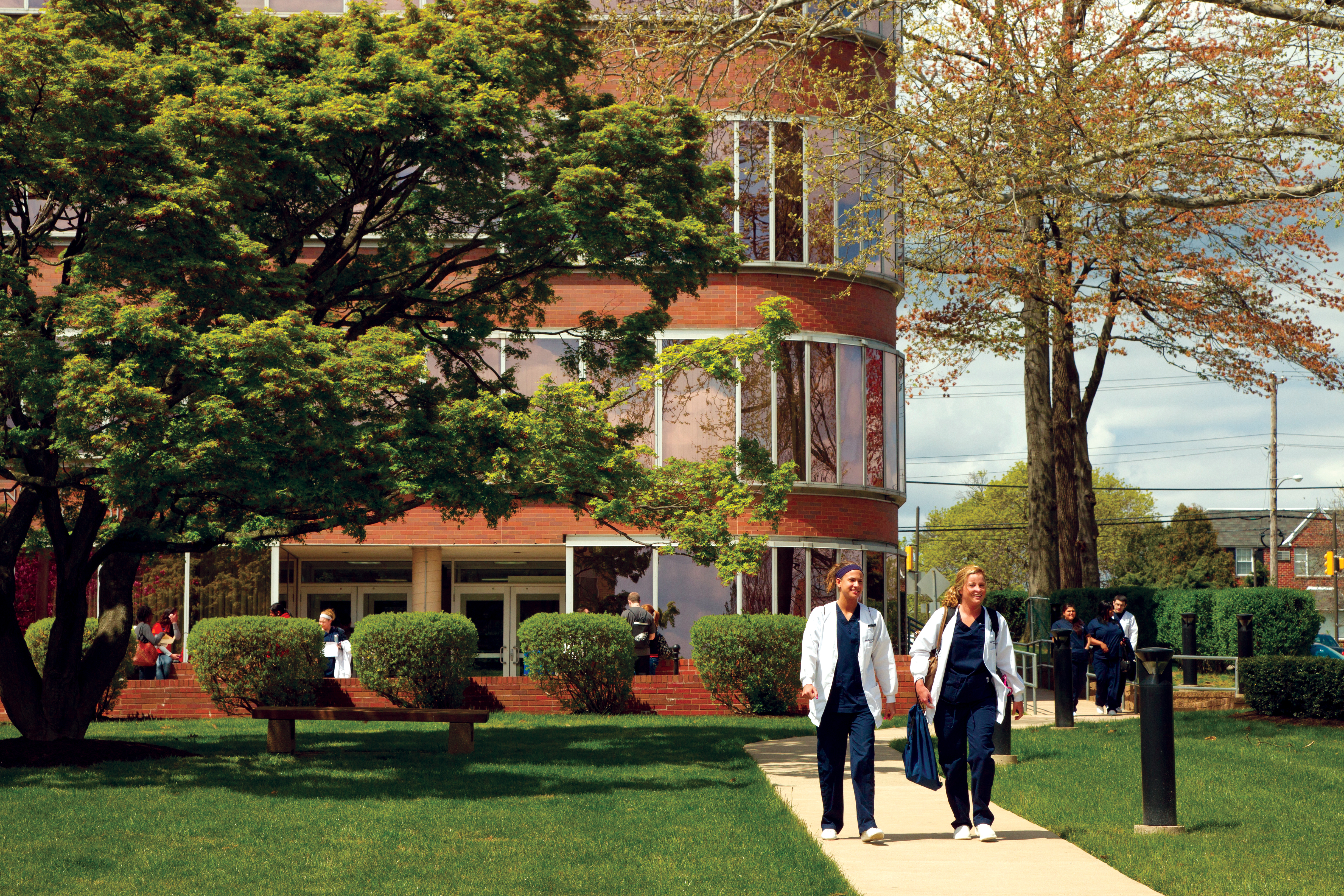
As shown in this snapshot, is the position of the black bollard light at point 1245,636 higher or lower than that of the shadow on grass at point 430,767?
higher

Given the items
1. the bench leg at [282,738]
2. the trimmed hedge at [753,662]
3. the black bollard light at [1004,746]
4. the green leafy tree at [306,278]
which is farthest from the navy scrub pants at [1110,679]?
the bench leg at [282,738]

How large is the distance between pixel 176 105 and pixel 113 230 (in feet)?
4.55

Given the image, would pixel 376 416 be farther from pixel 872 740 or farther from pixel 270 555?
pixel 270 555

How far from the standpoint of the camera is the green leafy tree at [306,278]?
11.4 meters

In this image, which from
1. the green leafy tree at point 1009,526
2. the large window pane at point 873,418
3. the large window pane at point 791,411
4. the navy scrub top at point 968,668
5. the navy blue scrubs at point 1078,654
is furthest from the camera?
the green leafy tree at point 1009,526

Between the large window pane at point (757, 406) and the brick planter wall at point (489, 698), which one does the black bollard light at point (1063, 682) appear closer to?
the brick planter wall at point (489, 698)

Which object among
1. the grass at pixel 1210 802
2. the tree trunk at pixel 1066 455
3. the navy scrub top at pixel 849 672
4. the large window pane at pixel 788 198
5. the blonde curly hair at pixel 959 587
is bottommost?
the grass at pixel 1210 802

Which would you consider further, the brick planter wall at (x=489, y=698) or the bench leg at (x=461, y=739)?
the brick planter wall at (x=489, y=698)

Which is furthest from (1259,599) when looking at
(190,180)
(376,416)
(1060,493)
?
(190,180)

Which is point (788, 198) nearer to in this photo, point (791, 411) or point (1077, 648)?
point (791, 411)

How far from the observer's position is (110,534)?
15.1 metres

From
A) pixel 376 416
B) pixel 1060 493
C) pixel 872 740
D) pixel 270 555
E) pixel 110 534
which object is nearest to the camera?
pixel 872 740

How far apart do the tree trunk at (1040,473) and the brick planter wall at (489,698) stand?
362 inches

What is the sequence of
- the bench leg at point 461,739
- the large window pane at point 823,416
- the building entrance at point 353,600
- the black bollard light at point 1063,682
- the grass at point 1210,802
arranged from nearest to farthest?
1. the grass at point 1210,802
2. the bench leg at point 461,739
3. the black bollard light at point 1063,682
4. the large window pane at point 823,416
5. the building entrance at point 353,600
